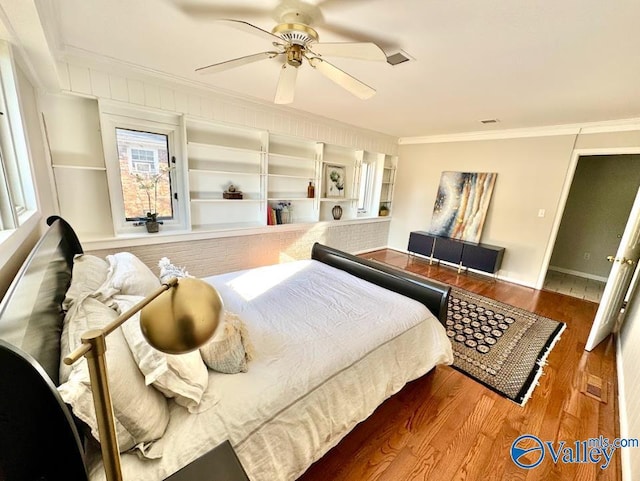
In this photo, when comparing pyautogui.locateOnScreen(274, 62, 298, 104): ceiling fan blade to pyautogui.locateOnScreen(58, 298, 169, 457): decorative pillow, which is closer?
pyautogui.locateOnScreen(58, 298, 169, 457): decorative pillow

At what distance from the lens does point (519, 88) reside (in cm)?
238

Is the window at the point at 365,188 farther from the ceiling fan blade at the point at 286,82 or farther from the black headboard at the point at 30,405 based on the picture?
the black headboard at the point at 30,405

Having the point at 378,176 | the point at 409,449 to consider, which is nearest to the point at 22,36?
the point at 409,449

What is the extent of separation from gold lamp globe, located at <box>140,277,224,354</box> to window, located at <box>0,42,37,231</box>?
1.48m

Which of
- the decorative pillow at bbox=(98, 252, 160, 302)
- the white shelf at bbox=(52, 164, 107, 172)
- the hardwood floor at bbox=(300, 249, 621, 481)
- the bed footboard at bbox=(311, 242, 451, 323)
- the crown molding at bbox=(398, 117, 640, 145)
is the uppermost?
the crown molding at bbox=(398, 117, 640, 145)

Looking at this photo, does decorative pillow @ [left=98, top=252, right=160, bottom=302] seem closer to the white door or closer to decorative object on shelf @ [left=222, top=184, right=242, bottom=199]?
decorative object on shelf @ [left=222, top=184, right=242, bottom=199]

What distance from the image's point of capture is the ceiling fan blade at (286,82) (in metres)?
1.69

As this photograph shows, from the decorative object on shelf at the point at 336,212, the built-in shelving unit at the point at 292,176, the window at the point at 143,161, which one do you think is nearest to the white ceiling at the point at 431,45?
the window at the point at 143,161

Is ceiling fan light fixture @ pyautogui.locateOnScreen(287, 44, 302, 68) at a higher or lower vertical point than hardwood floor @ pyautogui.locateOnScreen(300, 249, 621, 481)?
higher

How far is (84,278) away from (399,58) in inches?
96.5

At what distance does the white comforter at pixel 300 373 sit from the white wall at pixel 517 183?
317cm

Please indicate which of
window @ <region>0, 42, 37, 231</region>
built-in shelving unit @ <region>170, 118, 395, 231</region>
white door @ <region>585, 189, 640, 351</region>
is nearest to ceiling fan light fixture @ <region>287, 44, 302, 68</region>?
window @ <region>0, 42, 37, 231</region>

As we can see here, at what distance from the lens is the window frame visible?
8.51ft

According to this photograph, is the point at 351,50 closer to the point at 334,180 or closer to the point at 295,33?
the point at 295,33
